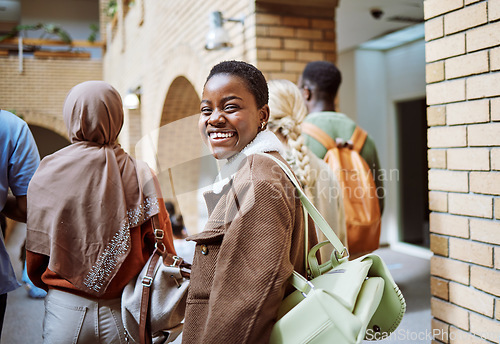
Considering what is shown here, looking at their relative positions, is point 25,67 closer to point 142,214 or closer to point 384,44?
point 142,214

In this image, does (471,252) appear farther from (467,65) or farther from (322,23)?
(322,23)

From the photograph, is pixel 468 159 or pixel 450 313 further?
pixel 450 313

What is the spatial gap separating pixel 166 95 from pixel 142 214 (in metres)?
4.92

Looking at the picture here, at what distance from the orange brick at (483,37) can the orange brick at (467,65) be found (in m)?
0.03

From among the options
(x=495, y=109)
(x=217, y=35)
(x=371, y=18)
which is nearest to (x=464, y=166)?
(x=495, y=109)

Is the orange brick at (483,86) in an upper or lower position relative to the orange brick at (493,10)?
lower

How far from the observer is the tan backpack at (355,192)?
113 inches

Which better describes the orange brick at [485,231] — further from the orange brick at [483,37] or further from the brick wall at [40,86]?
the brick wall at [40,86]

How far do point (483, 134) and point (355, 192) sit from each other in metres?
1.12

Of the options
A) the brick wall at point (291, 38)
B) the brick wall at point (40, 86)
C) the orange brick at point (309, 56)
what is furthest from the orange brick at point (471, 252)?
the orange brick at point (309, 56)

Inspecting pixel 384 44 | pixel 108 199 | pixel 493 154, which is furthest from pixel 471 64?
pixel 384 44

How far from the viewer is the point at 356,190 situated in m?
2.89

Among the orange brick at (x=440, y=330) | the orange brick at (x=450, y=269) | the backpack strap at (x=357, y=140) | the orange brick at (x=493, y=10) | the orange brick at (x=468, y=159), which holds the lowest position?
the orange brick at (x=440, y=330)

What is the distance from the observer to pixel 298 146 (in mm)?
2209
